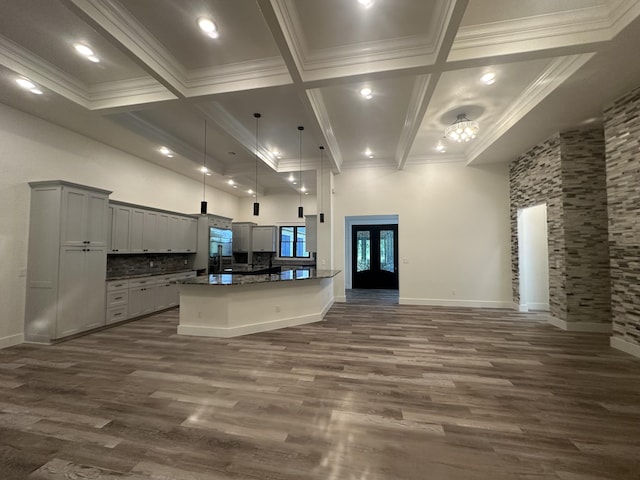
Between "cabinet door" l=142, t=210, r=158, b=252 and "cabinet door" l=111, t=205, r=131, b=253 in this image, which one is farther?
"cabinet door" l=142, t=210, r=158, b=252

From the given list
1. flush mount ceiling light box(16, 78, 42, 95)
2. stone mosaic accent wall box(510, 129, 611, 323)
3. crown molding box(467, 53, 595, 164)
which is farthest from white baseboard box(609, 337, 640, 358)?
flush mount ceiling light box(16, 78, 42, 95)

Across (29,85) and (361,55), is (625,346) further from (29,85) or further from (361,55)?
(29,85)

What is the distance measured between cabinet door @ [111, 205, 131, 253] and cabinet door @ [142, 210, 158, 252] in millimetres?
389

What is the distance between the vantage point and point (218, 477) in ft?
5.33

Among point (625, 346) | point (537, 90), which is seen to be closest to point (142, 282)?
point (537, 90)

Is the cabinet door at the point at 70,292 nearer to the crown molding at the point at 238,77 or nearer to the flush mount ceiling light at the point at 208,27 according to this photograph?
the crown molding at the point at 238,77

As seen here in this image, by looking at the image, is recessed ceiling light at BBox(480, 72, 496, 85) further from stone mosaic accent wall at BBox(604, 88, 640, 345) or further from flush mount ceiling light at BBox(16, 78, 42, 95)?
flush mount ceiling light at BBox(16, 78, 42, 95)

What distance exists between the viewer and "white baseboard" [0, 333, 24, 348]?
383 centimetres

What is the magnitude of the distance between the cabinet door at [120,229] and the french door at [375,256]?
6604mm

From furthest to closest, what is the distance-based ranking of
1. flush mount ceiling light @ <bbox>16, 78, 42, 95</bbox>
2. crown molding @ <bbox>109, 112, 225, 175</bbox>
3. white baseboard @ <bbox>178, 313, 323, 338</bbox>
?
crown molding @ <bbox>109, 112, 225, 175</bbox> → white baseboard @ <bbox>178, 313, 323, 338</bbox> → flush mount ceiling light @ <bbox>16, 78, 42, 95</bbox>

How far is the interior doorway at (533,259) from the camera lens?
604 centimetres

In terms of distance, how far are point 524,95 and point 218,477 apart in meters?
5.78

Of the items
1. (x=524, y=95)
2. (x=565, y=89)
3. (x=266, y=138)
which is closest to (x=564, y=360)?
(x=565, y=89)

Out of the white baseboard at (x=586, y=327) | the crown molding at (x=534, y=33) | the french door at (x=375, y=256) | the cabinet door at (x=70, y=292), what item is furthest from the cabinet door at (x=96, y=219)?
the white baseboard at (x=586, y=327)
